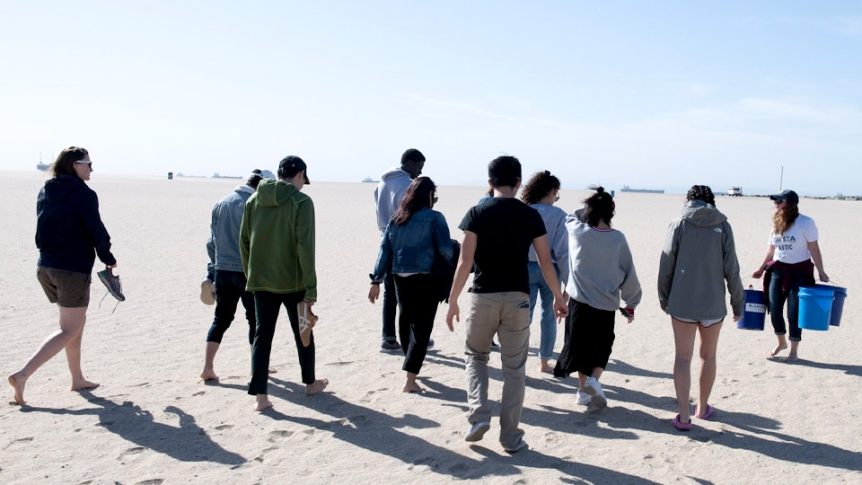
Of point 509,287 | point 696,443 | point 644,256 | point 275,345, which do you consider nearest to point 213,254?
point 275,345

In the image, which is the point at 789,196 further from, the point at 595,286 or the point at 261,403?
the point at 261,403

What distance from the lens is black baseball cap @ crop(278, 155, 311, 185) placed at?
206 inches

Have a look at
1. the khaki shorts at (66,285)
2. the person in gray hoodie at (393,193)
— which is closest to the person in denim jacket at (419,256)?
the person in gray hoodie at (393,193)

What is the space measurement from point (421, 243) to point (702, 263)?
2.16m

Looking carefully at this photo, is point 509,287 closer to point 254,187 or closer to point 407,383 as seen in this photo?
point 407,383

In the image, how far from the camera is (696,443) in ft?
15.5

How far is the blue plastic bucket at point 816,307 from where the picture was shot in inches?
252

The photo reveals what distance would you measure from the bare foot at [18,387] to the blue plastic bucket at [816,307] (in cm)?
672

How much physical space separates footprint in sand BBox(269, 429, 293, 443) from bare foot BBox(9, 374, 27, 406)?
2.05 m

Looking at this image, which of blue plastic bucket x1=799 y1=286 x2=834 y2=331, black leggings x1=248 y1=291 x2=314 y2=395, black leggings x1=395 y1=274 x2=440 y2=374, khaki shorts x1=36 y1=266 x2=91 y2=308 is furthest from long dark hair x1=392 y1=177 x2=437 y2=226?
blue plastic bucket x1=799 y1=286 x2=834 y2=331

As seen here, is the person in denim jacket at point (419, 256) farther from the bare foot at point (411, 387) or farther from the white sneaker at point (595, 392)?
the white sneaker at point (595, 392)

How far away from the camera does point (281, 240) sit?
16.8 ft

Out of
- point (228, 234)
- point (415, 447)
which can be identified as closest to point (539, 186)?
point (415, 447)

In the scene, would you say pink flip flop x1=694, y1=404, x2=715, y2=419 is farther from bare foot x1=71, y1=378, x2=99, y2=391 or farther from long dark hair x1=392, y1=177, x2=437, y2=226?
bare foot x1=71, y1=378, x2=99, y2=391
